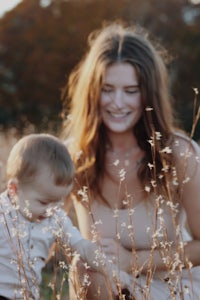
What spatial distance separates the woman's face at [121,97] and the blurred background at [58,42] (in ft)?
50.4

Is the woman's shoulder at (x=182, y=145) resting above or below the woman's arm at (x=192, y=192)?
above

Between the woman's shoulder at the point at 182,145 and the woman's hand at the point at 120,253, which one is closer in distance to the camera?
the woman's hand at the point at 120,253

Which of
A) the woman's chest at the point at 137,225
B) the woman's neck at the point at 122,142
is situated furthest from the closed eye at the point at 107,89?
the woman's chest at the point at 137,225

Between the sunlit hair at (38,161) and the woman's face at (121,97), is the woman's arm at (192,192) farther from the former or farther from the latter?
the sunlit hair at (38,161)

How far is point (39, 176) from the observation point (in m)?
3.52

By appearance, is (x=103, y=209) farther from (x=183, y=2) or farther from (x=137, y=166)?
(x=183, y=2)

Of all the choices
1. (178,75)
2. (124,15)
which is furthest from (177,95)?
(124,15)

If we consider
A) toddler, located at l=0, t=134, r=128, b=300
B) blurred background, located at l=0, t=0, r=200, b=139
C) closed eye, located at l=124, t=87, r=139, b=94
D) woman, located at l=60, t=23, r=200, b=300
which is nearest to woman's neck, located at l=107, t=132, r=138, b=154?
woman, located at l=60, t=23, r=200, b=300

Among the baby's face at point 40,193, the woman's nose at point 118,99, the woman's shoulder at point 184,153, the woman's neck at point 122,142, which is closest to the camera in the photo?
the baby's face at point 40,193

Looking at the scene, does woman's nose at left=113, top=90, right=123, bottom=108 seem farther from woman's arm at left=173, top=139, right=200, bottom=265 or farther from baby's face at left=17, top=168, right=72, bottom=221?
baby's face at left=17, top=168, right=72, bottom=221

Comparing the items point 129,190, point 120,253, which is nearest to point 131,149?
point 129,190

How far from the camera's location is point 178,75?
20672 mm

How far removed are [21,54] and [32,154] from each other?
17801 mm

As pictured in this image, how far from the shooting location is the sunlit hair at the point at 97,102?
165 inches
